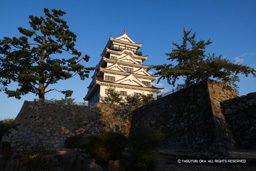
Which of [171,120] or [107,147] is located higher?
[171,120]

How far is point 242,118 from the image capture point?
356 inches

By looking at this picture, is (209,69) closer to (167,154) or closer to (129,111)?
(167,154)

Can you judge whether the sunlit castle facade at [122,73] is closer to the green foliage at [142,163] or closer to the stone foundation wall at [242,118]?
the stone foundation wall at [242,118]

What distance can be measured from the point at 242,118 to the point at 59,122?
14619mm

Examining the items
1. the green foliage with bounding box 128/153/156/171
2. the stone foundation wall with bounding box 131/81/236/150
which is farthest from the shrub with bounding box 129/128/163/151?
the stone foundation wall with bounding box 131/81/236/150

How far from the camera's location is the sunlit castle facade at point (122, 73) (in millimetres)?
31625

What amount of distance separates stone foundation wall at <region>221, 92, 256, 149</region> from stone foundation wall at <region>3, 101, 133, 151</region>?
10675 millimetres

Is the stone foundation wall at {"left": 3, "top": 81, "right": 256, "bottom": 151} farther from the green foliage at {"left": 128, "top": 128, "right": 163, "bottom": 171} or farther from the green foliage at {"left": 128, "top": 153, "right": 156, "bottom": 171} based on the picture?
the green foliage at {"left": 128, "top": 153, "right": 156, "bottom": 171}

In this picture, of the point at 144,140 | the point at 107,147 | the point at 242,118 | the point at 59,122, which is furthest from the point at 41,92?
the point at 242,118

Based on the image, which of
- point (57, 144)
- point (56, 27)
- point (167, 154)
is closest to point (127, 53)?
point (56, 27)

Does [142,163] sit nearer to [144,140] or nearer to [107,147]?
[144,140]

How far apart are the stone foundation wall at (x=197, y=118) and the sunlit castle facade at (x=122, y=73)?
17.8m

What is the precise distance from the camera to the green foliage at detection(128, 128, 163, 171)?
15.8ft

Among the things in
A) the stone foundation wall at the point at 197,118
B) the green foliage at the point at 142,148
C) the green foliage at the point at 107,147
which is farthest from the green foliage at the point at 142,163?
the stone foundation wall at the point at 197,118
